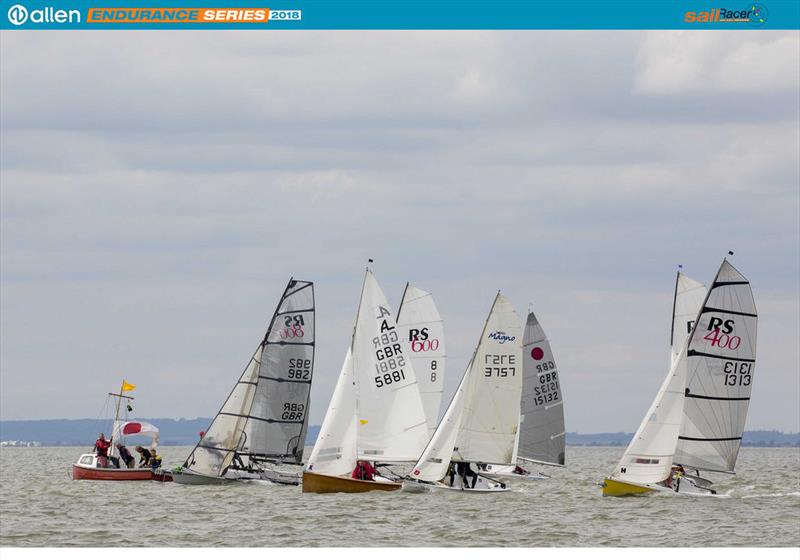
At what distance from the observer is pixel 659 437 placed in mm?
52406

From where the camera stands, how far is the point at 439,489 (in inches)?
2135

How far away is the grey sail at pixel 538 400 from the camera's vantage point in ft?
220

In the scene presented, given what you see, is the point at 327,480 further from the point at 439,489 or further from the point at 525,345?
the point at 525,345

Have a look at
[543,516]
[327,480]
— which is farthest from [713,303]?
[327,480]

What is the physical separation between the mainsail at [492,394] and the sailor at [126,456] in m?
16.7

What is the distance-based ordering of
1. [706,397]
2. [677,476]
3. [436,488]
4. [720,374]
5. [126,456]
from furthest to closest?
[126,456]
[436,488]
[677,476]
[706,397]
[720,374]

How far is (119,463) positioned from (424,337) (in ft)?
47.4

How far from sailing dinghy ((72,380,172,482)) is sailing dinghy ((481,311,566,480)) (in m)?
16.2

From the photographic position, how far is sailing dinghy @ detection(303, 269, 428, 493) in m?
53.0

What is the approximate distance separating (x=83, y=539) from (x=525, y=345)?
104 ft

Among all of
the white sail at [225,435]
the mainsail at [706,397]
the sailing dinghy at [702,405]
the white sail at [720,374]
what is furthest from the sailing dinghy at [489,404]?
the white sail at [225,435]

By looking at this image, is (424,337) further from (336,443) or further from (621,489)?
(621,489)

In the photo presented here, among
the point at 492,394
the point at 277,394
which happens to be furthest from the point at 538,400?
the point at 277,394

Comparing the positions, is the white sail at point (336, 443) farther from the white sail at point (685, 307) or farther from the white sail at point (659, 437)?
the white sail at point (685, 307)
